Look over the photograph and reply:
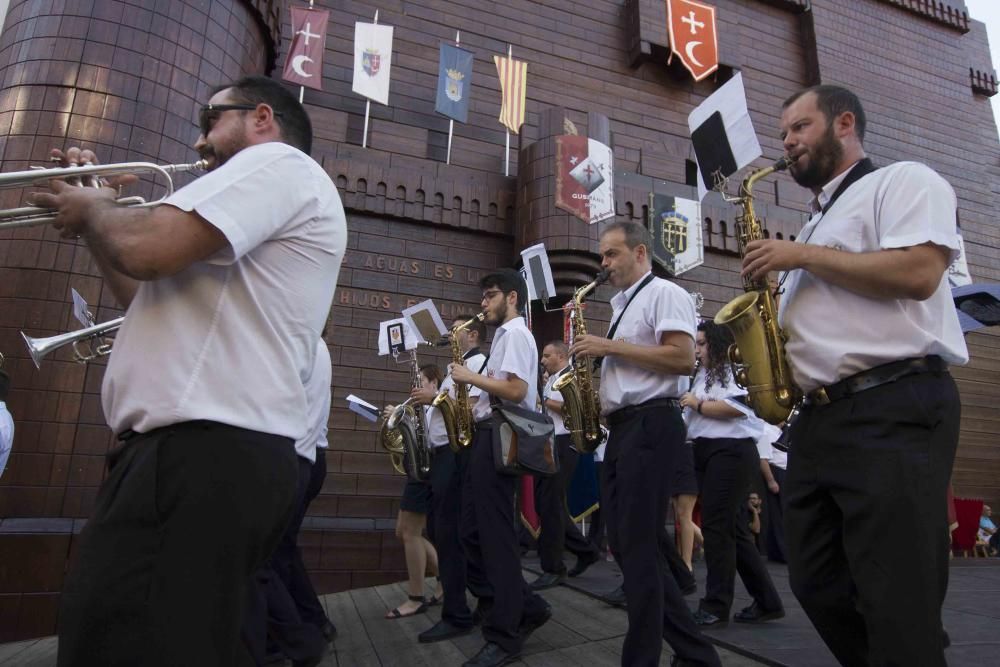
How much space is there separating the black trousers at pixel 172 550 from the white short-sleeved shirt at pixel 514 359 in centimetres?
276

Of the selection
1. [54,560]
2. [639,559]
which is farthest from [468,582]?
[54,560]

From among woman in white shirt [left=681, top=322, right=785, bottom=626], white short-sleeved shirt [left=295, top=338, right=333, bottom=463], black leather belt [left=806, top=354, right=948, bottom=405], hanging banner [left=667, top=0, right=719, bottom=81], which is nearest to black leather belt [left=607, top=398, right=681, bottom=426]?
black leather belt [left=806, top=354, right=948, bottom=405]

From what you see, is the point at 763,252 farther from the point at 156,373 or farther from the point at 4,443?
the point at 4,443

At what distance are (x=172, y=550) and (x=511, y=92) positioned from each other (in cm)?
1057

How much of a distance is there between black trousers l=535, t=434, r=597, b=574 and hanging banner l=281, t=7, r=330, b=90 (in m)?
6.76

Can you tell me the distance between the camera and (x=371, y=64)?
996 cm

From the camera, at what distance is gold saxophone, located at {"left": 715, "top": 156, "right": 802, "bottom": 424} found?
245cm

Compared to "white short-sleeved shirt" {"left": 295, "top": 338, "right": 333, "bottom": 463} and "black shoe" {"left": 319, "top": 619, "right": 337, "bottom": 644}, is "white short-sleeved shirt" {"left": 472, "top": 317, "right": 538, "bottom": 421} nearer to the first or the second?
"white short-sleeved shirt" {"left": 295, "top": 338, "right": 333, "bottom": 463}

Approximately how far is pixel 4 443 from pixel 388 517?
15.8 feet

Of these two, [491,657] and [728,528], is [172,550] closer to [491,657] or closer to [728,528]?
[491,657]

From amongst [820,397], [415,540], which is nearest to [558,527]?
[415,540]

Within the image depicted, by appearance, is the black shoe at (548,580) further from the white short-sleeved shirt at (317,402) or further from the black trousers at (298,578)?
the white short-sleeved shirt at (317,402)

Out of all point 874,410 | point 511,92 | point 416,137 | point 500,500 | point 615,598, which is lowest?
point 615,598

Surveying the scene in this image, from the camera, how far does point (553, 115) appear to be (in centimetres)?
1030
